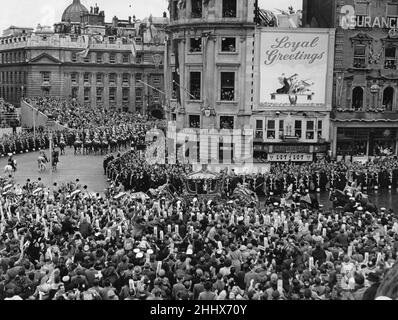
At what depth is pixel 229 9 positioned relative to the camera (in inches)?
1891

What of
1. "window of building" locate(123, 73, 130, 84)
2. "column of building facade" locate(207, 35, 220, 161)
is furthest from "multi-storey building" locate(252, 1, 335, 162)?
"window of building" locate(123, 73, 130, 84)

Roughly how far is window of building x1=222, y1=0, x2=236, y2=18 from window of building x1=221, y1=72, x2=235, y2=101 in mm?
4495

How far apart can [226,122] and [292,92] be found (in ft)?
18.8

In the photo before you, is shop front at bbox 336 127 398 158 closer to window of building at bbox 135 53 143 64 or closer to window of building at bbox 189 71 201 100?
window of building at bbox 189 71 201 100

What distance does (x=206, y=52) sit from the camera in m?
47.9

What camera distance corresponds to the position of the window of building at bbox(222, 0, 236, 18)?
47.9 metres

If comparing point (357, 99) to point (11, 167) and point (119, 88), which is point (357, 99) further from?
point (119, 88)

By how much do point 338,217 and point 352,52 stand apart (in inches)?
1110

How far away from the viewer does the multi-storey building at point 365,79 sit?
49.8 m

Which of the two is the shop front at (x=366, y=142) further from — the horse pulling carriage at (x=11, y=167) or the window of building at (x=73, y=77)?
the window of building at (x=73, y=77)

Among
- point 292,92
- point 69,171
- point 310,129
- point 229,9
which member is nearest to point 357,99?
point 310,129

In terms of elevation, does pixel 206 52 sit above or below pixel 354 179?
above
